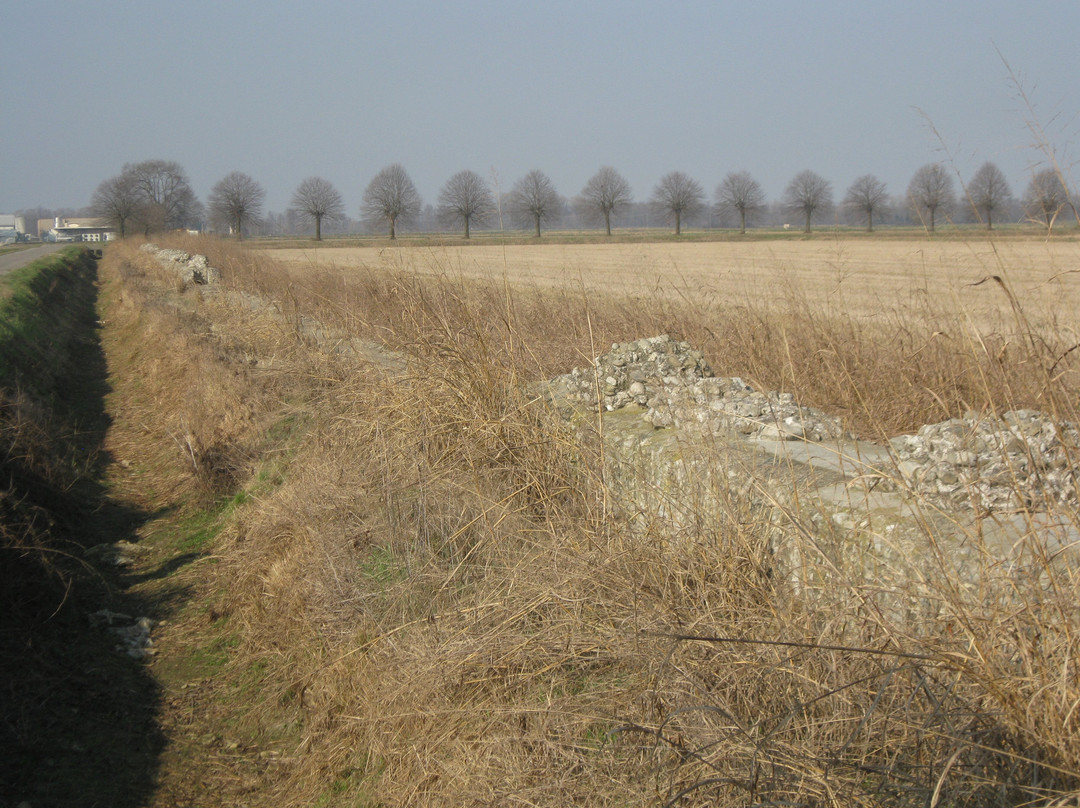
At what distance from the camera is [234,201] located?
70.2m

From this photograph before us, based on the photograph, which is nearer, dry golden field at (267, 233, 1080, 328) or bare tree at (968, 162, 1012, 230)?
bare tree at (968, 162, 1012, 230)

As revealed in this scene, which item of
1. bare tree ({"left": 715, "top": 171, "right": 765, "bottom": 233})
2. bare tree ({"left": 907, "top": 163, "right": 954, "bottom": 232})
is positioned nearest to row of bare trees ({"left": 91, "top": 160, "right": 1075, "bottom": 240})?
bare tree ({"left": 715, "top": 171, "right": 765, "bottom": 233})

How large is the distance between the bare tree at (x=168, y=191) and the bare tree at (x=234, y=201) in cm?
365

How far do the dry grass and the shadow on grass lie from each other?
629mm

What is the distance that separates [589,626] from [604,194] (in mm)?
83916

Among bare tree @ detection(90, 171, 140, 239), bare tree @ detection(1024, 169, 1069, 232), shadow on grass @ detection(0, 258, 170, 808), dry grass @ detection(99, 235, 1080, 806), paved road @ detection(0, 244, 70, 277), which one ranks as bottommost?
shadow on grass @ detection(0, 258, 170, 808)

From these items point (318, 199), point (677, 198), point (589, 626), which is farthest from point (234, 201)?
point (589, 626)

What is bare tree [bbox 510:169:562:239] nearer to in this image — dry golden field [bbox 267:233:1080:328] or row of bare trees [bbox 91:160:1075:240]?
row of bare trees [bbox 91:160:1075:240]

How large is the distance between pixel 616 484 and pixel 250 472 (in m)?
4.99

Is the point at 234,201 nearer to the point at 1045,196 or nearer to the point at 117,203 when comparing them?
the point at 117,203

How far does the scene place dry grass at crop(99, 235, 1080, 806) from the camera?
212cm

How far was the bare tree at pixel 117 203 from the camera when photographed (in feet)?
238

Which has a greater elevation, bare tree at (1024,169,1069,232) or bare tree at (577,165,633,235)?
bare tree at (577,165,633,235)

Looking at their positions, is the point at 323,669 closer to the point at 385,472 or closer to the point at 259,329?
the point at 385,472
